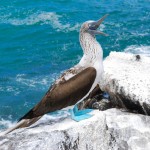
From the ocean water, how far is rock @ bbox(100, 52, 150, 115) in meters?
4.00

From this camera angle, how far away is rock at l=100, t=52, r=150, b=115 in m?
7.09

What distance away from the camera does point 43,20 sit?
60.6 ft

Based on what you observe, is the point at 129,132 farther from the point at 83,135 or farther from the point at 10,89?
the point at 10,89

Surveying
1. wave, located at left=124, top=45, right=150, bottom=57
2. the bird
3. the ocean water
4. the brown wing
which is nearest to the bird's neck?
the bird

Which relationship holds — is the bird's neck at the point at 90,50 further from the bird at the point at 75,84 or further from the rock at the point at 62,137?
the rock at the point at 62,137

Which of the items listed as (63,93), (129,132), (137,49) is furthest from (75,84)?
(137,49)

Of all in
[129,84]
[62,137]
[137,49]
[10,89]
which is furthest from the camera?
[137,49]

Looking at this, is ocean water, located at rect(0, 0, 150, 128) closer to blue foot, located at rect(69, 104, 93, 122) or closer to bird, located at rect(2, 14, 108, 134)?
blue foot, located at rect(69, 104, 93, 122)

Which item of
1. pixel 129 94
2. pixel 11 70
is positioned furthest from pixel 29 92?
pixel 129 94

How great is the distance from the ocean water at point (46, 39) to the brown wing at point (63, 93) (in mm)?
5327

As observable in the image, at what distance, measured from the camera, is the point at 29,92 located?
41.9ft

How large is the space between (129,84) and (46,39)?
969 centimetres

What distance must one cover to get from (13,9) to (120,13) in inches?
184

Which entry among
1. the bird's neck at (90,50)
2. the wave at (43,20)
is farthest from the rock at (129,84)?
the wave at (43,20)
